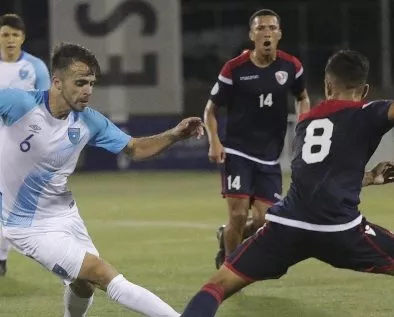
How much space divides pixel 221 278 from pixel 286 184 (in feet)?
40.2

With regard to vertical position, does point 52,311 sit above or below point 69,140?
below

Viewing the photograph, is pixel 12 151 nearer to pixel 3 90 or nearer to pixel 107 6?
pixel 3 90

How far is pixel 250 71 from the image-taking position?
9.16 metres

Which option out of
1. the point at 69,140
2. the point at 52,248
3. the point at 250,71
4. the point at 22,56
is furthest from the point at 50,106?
the point at 22,56

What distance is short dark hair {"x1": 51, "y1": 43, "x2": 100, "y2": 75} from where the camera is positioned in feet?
20.6

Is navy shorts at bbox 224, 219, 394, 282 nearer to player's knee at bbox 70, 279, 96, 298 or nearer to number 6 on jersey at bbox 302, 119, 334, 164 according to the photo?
number 6 on jersey at bbox 302, 119, 334, 164

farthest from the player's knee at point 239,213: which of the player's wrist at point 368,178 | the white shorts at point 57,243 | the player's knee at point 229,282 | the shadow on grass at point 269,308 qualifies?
the player's knee at point 229,282

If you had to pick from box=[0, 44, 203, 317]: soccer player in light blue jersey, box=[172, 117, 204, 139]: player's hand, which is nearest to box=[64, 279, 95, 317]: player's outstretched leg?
box=[0, 44, 203, 317]: soccer player in light blue jersey

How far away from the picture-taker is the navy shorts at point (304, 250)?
19.4ft

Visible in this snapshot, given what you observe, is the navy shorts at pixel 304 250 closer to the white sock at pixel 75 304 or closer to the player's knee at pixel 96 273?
the player's knee at pixel 96 273

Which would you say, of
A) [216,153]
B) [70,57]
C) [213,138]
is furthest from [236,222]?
[70,57]

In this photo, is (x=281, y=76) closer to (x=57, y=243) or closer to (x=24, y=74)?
(x=24, y=74)

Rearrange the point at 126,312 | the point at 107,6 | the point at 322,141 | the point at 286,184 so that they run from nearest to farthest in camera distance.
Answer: the point at 322,141 < the point at 126,312 < the point at 286,184 < the point at 107,6

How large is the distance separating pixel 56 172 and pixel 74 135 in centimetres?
24
